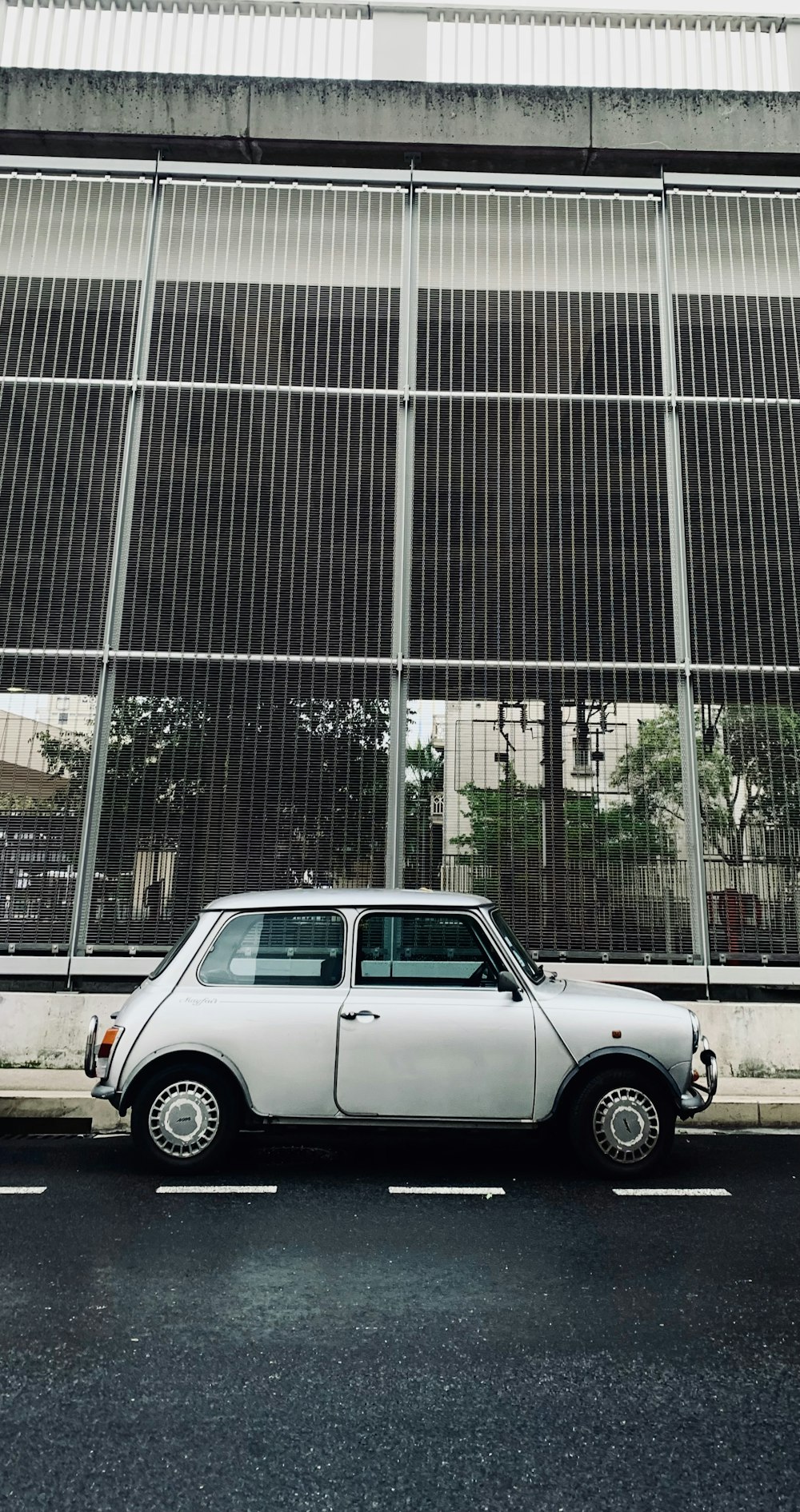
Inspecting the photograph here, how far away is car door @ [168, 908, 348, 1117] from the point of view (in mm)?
5039

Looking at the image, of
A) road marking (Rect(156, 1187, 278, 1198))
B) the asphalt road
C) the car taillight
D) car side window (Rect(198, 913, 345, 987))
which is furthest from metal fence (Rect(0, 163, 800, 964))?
the asphalt road

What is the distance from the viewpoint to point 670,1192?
16.0ft

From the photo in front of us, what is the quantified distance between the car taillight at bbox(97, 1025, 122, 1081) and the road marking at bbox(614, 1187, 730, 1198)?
9.28 feet

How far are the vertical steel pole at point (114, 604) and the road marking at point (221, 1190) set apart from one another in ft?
12.6

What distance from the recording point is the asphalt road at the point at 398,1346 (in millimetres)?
2412

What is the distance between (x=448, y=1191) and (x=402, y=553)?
6168 millimetres

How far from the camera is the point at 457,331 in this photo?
985 cm

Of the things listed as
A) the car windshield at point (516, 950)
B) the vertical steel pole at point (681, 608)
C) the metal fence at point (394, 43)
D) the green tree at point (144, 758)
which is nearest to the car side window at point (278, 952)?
the car windshield at point (516, 950)

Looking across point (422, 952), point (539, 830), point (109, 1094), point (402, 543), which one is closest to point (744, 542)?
point (402, 543)

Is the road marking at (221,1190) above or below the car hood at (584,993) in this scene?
below

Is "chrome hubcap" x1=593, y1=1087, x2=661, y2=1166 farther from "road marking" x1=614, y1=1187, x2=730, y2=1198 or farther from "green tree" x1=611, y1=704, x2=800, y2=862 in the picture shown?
"green tree" x1=611, y1=704, x2=800, y2=862

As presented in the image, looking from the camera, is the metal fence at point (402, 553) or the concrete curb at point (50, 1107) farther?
the metal fence at point (402, 553)

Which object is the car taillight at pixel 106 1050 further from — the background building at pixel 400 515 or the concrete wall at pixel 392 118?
the concrete wall at pixel 392 118

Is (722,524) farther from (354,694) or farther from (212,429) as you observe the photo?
(212,429)
